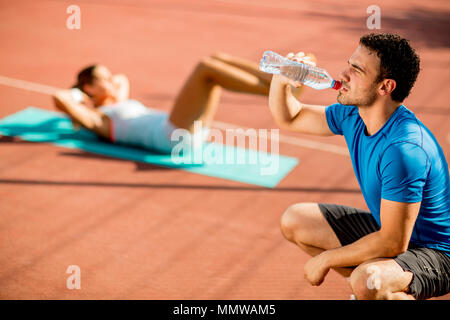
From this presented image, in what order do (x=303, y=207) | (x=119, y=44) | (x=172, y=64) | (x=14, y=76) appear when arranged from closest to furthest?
(x=303, y=207)
(x=14, y=76)
(x=172, y=64)
(x=119, y=44)

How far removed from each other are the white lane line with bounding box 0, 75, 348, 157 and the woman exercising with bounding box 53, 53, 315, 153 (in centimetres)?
67

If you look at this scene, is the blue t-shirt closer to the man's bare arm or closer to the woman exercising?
the man's bare arm

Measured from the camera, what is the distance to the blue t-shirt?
7.73 ft

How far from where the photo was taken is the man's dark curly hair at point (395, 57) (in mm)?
2467

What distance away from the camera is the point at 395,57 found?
8.10 ft

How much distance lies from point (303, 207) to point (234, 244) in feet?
2.95

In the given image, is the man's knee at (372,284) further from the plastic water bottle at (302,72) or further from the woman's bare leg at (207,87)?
the woman's bare leg at (207,87)

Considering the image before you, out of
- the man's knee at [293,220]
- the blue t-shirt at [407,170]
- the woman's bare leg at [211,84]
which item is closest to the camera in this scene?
the blue t-shirt at [407,170]

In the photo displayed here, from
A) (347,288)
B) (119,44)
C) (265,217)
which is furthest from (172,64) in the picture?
(347,288)

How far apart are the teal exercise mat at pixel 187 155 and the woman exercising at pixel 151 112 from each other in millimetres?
137

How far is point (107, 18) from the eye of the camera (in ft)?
30.9

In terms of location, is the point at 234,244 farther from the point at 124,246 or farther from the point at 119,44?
the point at 119,44

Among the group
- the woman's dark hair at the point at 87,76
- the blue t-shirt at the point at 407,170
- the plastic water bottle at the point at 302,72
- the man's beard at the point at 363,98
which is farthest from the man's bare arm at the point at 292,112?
the woman's dark hair at the point at 87,76

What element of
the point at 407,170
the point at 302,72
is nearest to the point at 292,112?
the point at 302,72
